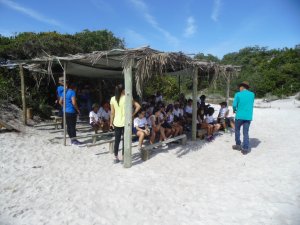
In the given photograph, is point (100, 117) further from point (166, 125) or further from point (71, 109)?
point (166, 125)

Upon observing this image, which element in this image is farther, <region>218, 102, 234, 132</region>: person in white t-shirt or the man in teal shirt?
<region>218, 102, 234, 132</region>: person in white t-shirt

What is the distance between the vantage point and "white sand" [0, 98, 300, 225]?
3.63m

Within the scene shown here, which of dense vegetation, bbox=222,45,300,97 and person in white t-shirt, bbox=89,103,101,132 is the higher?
dense vegetation, bbox=222,45,300,97

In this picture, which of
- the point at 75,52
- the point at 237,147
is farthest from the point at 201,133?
the point at 75,52

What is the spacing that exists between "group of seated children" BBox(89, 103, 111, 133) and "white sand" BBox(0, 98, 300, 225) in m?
1.28

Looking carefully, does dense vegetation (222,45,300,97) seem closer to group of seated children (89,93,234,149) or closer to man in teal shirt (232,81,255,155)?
group of seated children (89,93,234,149)

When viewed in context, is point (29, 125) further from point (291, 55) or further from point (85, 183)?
point (291, 55)

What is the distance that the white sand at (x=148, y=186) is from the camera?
3629 millimetres

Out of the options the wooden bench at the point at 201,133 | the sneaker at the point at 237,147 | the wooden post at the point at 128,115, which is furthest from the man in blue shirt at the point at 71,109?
the sneaker at the point at 237,147

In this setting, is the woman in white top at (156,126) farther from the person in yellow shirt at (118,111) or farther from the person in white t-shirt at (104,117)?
the person in white t-shirt at (104,117)

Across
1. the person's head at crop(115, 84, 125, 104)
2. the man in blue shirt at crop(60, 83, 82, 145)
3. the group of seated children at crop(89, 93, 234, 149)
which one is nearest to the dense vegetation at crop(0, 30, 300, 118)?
the group of seated children at crop(89, 93, 234, 149)

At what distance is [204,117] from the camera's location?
9.23m

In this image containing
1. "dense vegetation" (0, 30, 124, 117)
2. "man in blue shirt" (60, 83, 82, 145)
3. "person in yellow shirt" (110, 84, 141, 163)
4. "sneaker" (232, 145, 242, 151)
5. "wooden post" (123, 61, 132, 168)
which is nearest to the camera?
"wooden post" (123, 61, 132, 168)

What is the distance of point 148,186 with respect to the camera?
15.6 ft
